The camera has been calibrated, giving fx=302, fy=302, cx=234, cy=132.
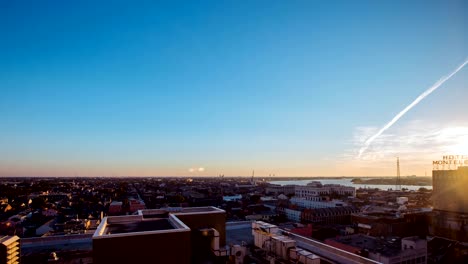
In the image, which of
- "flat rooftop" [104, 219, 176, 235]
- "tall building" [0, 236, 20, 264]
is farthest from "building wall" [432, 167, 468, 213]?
"tall building" [0, 236, 20, 264]

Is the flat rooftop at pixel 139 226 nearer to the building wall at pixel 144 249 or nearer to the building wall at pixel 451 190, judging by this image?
the building wall at pixel 144 249

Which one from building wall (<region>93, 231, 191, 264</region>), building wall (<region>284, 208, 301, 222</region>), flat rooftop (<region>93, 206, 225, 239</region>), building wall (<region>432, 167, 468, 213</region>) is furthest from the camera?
building wall (<region>284, 208, 301, 222</region>)

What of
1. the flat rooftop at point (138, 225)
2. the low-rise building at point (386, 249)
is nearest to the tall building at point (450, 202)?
the low-rise building at point (386, 249)

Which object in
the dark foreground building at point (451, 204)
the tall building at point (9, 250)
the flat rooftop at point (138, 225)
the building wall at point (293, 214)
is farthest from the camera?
the building wall at point (293, 214)

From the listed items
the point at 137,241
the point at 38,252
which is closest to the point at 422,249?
the point at 137,241

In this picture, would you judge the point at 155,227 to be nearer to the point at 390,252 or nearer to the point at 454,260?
the point at 390,252

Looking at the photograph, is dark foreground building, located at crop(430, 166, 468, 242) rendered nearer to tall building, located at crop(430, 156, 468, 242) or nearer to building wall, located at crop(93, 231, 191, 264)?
tall building, located at crop(430, 156, 468, 242)
